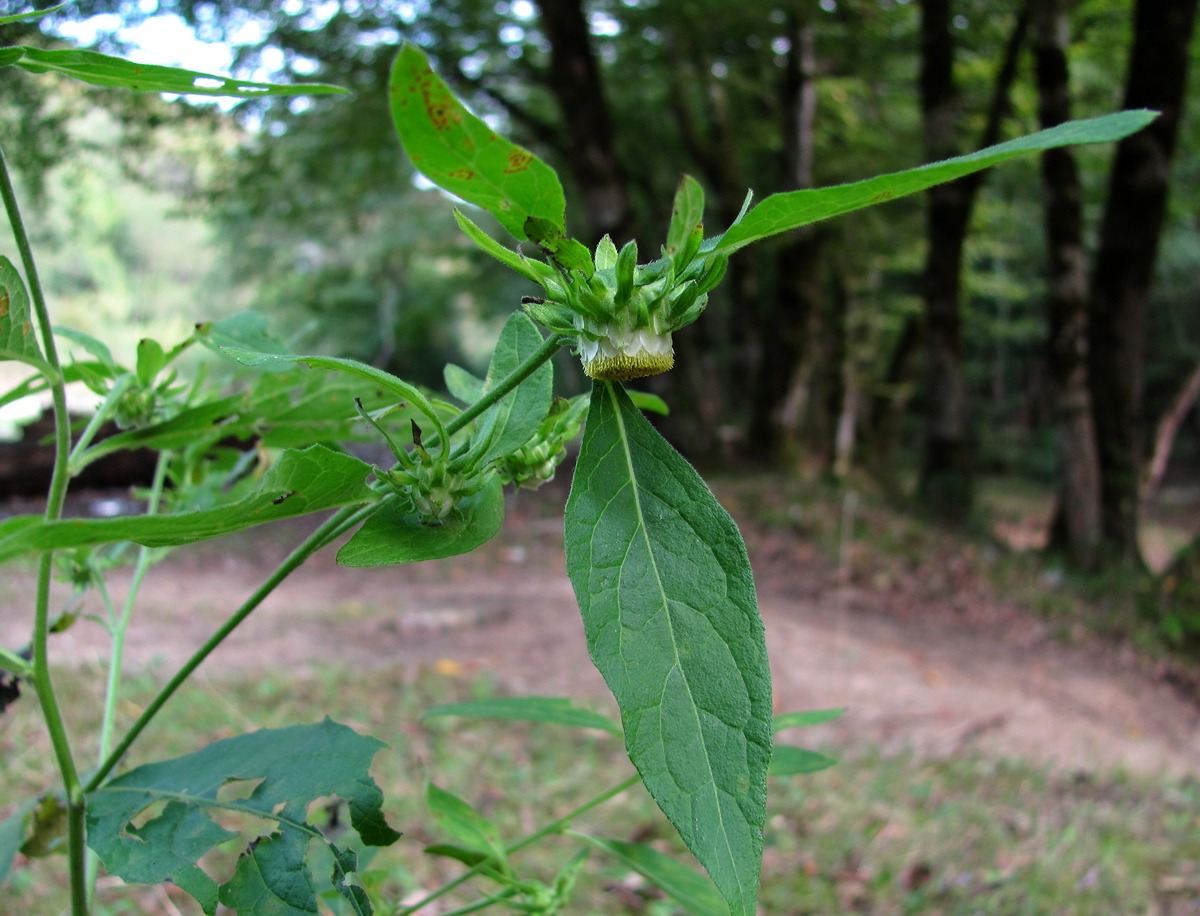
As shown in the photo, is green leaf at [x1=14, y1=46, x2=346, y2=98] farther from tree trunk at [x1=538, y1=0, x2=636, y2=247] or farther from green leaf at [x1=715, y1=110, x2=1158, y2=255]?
tree trunk at [x1=538, y1=0, x2=636, y2=247]

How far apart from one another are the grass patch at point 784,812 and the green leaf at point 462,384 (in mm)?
1550

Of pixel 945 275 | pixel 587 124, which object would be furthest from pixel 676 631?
pixel 945 275

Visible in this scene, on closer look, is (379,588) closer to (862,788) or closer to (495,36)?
(862,788)

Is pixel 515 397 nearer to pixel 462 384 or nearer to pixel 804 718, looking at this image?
pixel 462 384

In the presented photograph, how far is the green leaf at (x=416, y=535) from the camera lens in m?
0.63

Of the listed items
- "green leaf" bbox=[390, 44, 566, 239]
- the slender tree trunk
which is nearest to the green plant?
"green leaf" bbox=[390, 44, 566, 239]

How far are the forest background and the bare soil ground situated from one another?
146 centimetres

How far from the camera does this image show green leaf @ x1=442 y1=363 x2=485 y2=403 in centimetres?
81

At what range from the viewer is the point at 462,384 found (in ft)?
2.75

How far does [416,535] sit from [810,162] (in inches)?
420

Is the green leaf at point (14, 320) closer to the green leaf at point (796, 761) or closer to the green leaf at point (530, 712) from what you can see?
the green leaf at point (530, 712)

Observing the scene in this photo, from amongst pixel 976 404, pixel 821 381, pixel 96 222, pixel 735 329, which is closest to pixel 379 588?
pixel 821 381

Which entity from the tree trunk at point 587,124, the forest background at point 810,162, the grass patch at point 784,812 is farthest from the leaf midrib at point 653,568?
the tree trunk at point 587,124

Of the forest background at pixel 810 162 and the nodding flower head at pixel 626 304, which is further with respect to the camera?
the forest background at pixel 810 162
